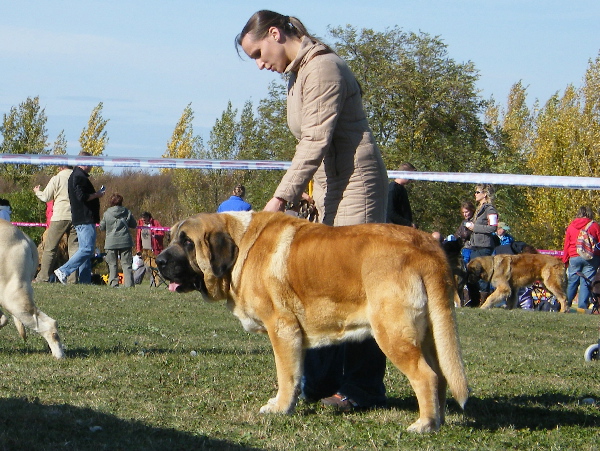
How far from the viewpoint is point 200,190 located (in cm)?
3091

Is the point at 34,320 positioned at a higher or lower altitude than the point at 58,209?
lower

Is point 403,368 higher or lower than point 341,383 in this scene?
higher

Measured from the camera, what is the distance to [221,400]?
15.5ft

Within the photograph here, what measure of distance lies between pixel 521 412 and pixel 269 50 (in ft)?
8.81

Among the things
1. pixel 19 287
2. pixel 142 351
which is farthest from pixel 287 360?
pixel 19 287

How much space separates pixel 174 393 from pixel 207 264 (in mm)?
1099

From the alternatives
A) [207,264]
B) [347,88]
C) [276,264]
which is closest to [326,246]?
[276,264]

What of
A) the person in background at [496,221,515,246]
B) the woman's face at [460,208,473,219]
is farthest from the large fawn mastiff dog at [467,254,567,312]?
the woman's face at [460,208,473,219]

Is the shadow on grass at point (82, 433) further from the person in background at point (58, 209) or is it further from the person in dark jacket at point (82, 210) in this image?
the person in background at point (58, 209)

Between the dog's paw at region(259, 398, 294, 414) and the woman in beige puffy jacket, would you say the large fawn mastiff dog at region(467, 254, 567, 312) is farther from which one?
the dog's paw at region(259, 398, 294, 414)

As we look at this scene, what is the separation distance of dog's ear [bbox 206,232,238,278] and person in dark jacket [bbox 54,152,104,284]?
29.8 ft

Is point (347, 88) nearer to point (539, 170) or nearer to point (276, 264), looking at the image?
point (276, 264)

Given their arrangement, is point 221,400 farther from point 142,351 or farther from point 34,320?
point 34,320

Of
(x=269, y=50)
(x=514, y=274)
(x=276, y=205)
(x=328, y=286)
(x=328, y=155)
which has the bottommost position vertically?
(x=514, y=274)
